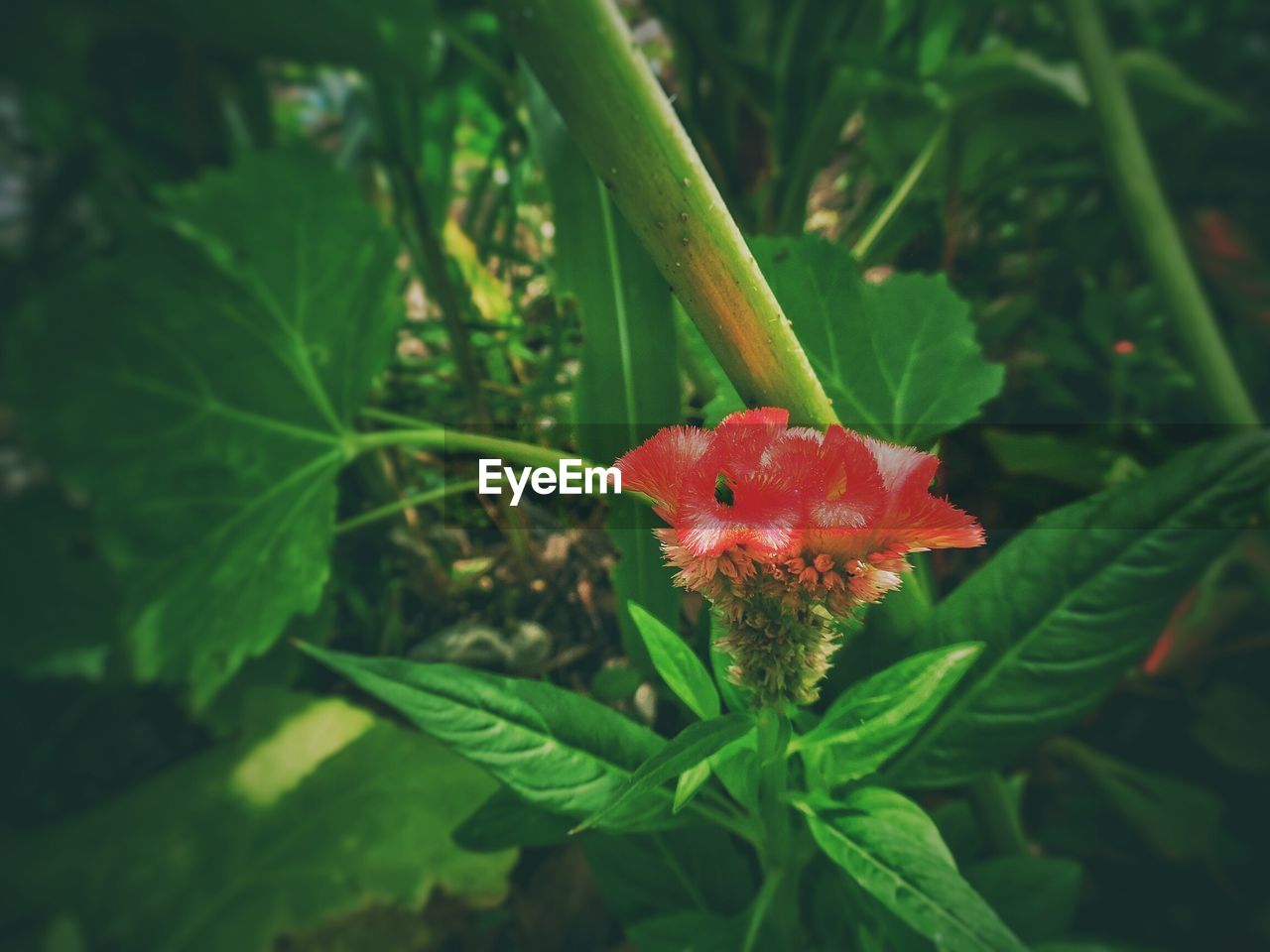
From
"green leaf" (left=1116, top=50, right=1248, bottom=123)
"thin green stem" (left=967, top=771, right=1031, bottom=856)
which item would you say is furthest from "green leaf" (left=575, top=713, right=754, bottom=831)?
"green leaf" (left=1116, top=50, right=1248, bottom=123)

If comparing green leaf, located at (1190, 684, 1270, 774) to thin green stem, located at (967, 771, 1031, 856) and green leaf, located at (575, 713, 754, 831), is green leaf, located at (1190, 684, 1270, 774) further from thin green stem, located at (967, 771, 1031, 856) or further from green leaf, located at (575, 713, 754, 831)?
green leaf, located at (575, 713, 754, 831)

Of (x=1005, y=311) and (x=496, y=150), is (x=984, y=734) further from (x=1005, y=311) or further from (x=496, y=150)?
(x=496, y=150)

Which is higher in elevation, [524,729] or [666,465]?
[666,465]

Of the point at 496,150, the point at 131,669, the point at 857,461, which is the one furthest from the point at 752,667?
the point at 496,150

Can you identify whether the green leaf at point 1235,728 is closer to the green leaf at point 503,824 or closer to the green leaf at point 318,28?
the green leaf at point 503,824

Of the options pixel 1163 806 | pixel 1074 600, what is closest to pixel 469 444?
pixel 1074 600

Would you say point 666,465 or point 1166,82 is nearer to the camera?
point 666,465

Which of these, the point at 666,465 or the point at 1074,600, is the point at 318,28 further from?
the point at 1074,600
